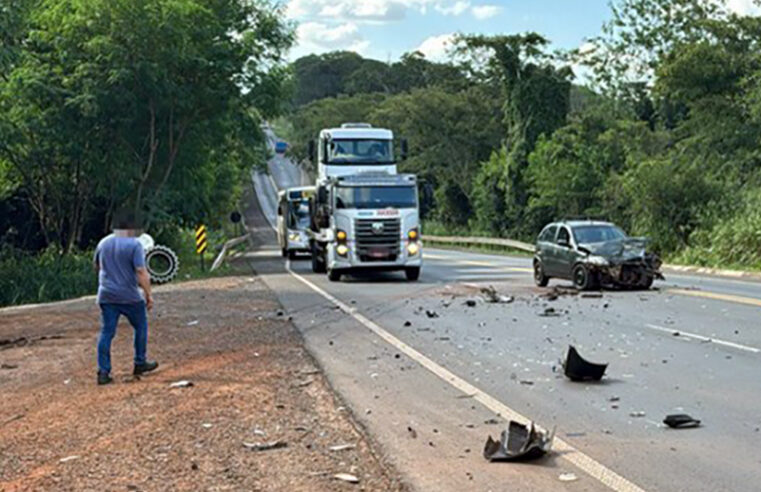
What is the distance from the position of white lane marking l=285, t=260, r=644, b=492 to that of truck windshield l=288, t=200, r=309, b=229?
999 inches

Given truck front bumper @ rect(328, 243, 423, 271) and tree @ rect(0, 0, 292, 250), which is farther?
tree @ rect(0, 0, 292, 250)

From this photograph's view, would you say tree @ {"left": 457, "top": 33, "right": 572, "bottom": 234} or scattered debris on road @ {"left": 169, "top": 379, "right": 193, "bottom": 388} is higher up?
tree @ {"left": 457, "top": 33, "right": 572, "bottom": 234}

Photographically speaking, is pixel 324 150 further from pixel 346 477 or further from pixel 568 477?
pixel 568 477

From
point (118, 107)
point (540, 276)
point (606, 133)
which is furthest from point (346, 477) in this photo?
point (606, 133)

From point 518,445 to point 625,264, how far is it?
48.4ft

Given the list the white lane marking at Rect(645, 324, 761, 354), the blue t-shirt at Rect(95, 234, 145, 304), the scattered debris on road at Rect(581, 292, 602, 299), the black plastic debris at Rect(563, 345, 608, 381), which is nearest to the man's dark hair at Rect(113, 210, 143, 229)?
the blue t-shirt at Rect(95, 234, 145, 304)

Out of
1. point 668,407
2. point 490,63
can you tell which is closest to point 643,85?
point 490,63

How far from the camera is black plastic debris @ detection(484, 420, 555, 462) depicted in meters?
7.05

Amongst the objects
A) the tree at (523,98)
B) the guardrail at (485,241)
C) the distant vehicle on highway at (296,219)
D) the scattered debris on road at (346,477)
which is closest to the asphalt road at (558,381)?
the scattered debris on road at (346,477)

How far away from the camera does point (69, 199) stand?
37.8 m

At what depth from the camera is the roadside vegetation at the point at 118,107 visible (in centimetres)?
2992

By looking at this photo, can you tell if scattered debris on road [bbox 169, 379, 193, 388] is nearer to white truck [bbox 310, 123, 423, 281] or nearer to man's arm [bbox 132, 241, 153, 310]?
man's arm [bbox 132, 241, 153, 310]

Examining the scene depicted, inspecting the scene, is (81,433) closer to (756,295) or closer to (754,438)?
(754,438)

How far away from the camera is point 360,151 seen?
31.5 metres
